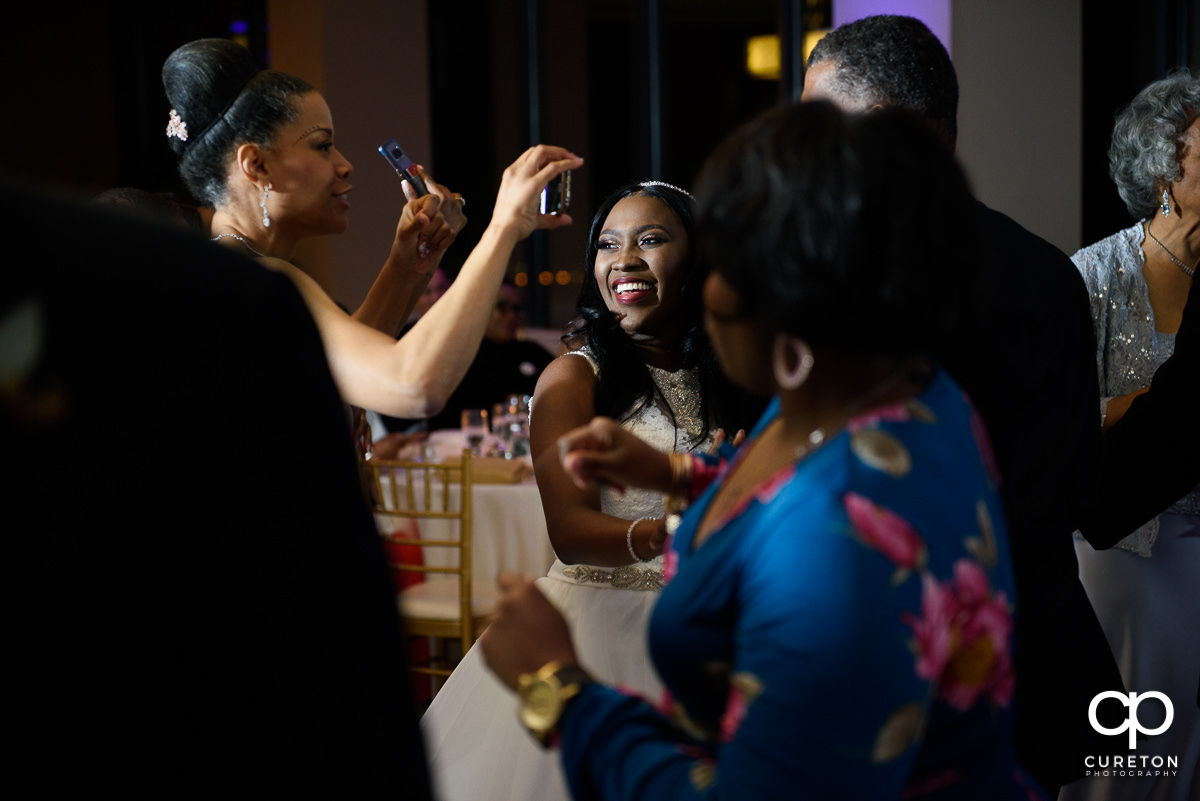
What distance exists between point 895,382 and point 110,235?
1.97 feet

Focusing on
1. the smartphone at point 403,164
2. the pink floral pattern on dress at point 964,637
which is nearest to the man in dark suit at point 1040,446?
the pink floral pattern on dress at point 964,637

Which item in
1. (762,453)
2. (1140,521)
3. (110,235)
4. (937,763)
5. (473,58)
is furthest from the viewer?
(473,58)

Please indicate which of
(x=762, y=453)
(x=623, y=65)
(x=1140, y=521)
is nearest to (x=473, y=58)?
(x=623, y=65)

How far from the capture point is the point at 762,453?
38.2 inches

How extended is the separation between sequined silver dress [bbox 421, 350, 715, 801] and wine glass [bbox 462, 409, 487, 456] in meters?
2.28

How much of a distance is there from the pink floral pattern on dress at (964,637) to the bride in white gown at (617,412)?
100 cm

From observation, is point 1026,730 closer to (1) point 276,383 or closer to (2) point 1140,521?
(2) point 1140,521

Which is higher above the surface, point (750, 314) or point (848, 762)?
point (750, 314)

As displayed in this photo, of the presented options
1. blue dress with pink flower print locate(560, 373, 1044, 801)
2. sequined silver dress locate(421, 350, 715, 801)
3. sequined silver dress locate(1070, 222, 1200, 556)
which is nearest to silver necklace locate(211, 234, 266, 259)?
sequined silver dress locate(421, 350, 715, 801)

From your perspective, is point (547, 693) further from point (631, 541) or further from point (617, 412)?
point (617, 412)

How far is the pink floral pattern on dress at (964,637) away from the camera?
754 millimetres

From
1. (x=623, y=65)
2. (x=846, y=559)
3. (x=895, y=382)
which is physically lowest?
(x=846, y=559)

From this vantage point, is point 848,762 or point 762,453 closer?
point 848,762
